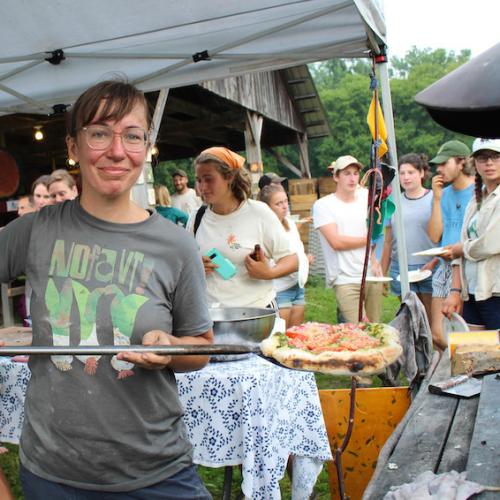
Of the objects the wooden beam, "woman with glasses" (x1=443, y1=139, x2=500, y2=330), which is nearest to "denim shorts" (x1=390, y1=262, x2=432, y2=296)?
"woman with glasses" (x1=443, y1=139, x2=500, y2=330)

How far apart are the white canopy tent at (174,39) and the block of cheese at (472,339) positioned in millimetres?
944

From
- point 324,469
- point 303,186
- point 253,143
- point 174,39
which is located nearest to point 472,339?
point 324,469

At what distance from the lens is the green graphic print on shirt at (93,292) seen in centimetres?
165

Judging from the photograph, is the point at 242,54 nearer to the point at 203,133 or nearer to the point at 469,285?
the point at 469,285

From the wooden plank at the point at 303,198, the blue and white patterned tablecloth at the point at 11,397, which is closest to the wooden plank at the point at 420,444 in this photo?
the blue and white patterned tablecloth at the point at 11,397

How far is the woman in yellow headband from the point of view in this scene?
3.64 metres

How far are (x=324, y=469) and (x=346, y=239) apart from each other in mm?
1857

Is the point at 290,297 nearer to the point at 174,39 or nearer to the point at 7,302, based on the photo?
the point at 174,39

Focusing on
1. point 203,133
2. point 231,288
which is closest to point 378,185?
point 231,288

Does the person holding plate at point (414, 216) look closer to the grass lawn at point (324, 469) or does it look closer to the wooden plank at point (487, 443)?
the grass lawn at point (324, 469)

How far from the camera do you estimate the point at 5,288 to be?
26.1ft

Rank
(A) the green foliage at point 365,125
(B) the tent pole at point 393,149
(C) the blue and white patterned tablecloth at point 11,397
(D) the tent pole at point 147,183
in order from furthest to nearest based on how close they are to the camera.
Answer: (A) the green foliage at point 365,125 < (D) the tent pole at point 147,183 < (B) the tent pole at point 393,149 < (C) the blue and white patterned tablecloth at point 11,397

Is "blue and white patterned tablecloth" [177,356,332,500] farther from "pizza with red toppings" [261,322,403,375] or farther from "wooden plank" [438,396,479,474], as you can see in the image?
"wooden plank" [438,396,479,474]

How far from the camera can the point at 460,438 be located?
2393mm
